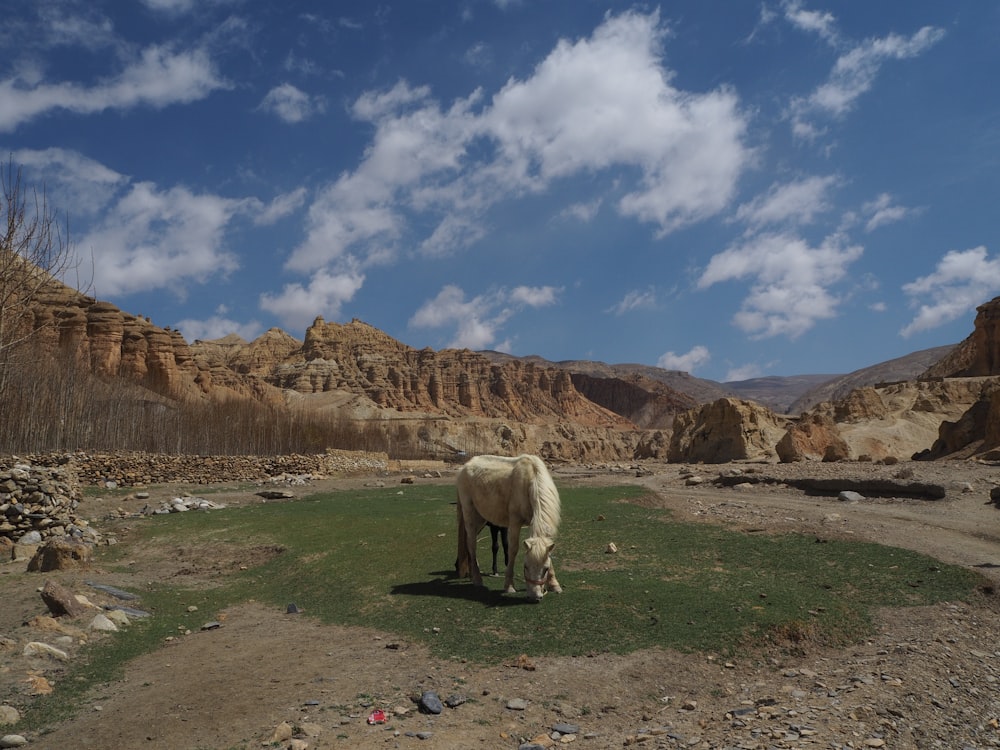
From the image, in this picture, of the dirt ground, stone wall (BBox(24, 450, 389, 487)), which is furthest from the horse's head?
stone wall (BBox(24, 450, 389, 487))

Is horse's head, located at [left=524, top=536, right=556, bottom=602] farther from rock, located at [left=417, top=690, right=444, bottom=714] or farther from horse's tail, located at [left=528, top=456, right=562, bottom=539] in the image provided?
rock, located at [left=417, top=690, right=444, bottom=714]

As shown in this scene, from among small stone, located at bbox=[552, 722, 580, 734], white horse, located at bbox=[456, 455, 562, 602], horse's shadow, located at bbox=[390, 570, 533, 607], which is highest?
white horse, located at bbox=[456, 455, 562, 602]

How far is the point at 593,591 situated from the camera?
9.70 meters

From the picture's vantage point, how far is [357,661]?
7.93 metres

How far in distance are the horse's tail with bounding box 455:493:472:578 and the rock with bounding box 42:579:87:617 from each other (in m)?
6.16

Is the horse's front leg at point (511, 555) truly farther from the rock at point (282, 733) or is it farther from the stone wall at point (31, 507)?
the stone wall at point (31, 507)

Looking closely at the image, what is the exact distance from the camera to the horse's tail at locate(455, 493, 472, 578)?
1161 cm

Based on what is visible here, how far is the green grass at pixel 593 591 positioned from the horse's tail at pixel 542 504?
3.35ft

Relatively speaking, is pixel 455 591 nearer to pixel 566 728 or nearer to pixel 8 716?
pixel 566 728

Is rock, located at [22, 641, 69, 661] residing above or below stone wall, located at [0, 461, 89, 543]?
below

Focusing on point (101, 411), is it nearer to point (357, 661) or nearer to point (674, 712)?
point (357, 661)

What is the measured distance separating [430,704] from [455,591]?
4357mm

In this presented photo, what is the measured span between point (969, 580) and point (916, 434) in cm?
4201

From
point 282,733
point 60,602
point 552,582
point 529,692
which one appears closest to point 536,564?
point 552,582
